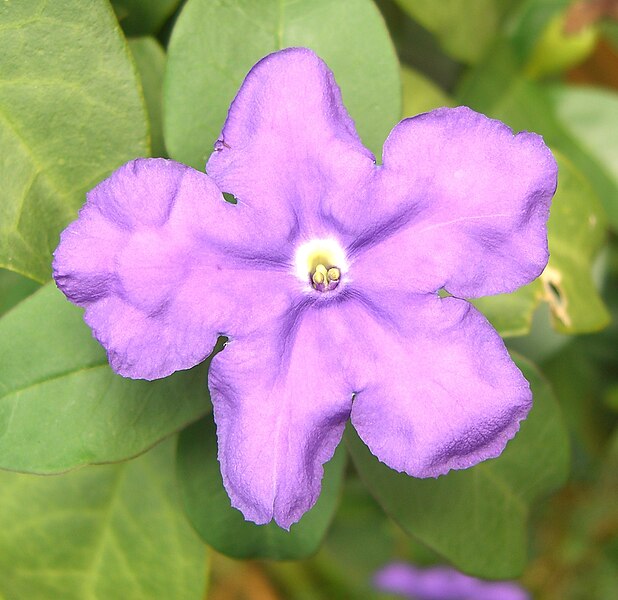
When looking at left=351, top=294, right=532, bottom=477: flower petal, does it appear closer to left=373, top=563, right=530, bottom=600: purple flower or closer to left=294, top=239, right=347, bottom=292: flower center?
left=294, top=239, right=347, bottom=292: flower center

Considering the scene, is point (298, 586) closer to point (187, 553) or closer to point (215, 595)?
point (215, 595)

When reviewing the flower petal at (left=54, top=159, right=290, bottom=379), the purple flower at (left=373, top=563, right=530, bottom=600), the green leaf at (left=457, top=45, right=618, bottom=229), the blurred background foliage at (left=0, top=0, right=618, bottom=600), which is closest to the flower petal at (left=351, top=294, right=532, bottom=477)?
the flower petal at (left=54, top=159, right=290, bottom=379)

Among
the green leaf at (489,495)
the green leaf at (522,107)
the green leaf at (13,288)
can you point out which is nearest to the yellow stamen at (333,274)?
the green leaf at (489,495)

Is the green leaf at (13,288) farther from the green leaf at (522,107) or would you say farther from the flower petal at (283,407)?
the green leaf at (522,107)

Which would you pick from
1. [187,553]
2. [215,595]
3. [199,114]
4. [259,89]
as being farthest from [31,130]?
[215,595]

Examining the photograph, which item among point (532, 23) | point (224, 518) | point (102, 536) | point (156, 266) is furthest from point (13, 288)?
point (532, 23)

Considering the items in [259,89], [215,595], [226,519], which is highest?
[259,89]

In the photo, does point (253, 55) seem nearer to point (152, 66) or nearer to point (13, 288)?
point (152, 66)
